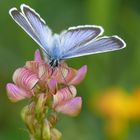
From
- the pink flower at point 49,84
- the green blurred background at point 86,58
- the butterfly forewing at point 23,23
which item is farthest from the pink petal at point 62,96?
the green blurred background at point 86,58

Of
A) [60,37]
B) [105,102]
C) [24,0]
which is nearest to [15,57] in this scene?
[24,0]

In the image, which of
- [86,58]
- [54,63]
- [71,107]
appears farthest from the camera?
[86,58]

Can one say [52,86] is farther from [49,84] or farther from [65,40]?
[65,40]

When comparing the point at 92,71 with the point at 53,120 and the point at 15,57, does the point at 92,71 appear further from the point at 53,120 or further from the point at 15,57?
the point at 53,120

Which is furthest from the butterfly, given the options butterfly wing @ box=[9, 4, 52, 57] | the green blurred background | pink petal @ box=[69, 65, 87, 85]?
the green blurred background

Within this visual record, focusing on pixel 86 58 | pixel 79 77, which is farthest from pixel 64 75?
pixel 86 58

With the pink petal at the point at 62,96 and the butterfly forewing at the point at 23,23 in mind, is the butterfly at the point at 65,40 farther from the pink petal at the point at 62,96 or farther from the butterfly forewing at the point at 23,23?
the pink petal at the point at 62,96

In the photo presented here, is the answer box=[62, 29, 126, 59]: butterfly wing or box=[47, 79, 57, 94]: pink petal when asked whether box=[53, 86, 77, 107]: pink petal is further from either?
box=[62, 29, 126, 59]: butterfly wing
